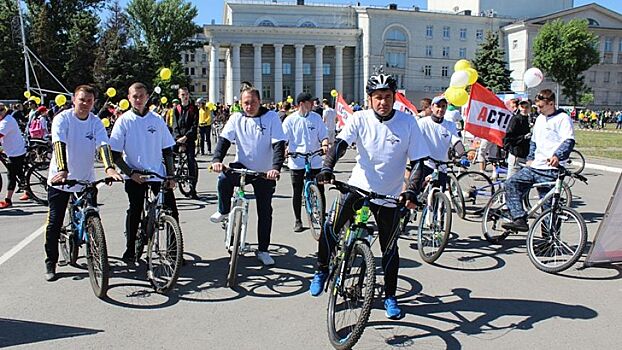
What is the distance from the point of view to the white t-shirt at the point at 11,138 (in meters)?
10.6

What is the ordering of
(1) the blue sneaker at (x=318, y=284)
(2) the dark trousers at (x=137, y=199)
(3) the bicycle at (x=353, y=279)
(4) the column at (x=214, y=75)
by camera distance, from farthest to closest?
(4) the column at (x=214, y=75) < (2) the dark trousers at (x=137, y=199) < (1) the blue sneaker at (x=318, y=284) < (3) the bicycle at (x=353, y=279)

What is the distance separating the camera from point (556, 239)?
21.3 ft

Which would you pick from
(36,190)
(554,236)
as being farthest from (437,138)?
(36,190)

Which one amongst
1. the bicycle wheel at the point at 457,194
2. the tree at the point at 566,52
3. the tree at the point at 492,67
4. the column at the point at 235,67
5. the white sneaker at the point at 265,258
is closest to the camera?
the white sneaker at the point at 265,258

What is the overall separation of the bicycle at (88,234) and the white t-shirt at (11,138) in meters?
5.33

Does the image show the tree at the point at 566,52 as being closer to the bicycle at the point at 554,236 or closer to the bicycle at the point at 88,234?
the bicycle at the point at 554,236

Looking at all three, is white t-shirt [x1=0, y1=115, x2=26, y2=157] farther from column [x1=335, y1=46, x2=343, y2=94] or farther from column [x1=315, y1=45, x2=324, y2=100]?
column [x1=335, y1=46, x2=343, y2=94]

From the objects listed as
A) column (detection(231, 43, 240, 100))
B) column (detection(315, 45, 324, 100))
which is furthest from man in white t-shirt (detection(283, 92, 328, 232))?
column (detection(315, 45, 324, 100))

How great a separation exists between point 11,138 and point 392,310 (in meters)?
9.09

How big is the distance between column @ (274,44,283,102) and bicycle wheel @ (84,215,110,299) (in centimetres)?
8255

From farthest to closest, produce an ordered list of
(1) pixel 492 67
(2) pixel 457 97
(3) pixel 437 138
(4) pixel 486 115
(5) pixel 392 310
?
(1) pixel 492 67 < (2) pixel 457 97 < (4) pixel 486 115 < (3) pixel 437 138 < (5) pixel 392 310

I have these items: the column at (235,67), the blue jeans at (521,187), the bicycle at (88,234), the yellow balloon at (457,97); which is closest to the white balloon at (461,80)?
the yellow balloon at (457,97)

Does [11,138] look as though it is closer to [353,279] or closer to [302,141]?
[302,141]

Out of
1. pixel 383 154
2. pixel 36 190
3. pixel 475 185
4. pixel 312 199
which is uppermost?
pixel 383 154
